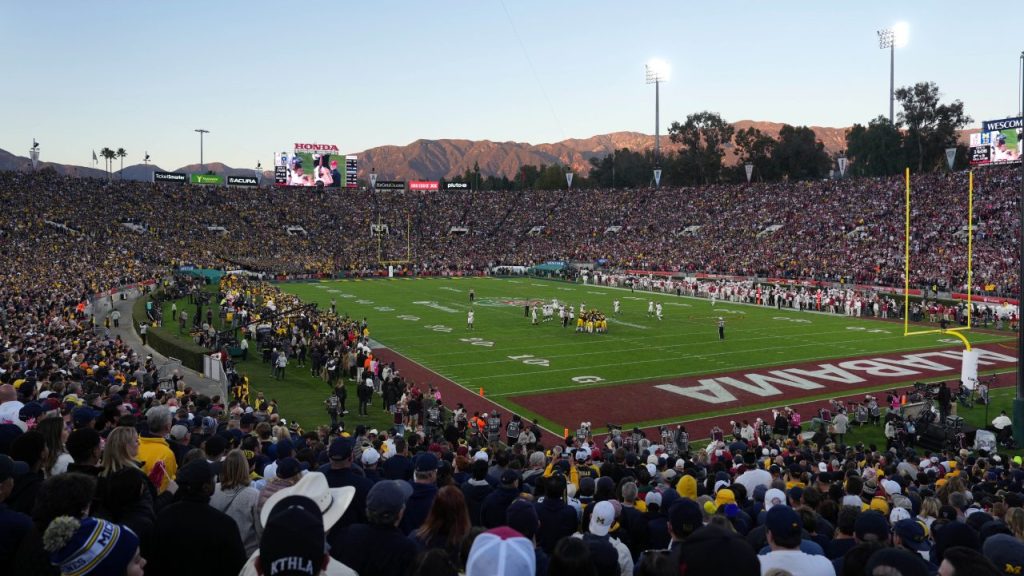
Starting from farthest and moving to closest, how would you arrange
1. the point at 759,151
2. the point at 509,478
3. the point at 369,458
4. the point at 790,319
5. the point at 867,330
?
the point at 759,151, the point at 790,319, the point at 867,330, the point at 369,458, the point at 509,478

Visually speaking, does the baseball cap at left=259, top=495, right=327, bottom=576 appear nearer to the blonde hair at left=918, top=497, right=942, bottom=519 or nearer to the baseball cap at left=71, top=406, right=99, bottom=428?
the baseball cap at left=71, top=406, right=99, bottom=428

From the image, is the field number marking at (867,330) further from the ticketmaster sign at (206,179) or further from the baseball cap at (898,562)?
the ticketmaster sign at (206,179)

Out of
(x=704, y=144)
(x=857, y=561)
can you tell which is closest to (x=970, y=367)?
(x=857, y=561)

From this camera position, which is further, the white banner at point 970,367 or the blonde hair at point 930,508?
the white banner at point 970,367

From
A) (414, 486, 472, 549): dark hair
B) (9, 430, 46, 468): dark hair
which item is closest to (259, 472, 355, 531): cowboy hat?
(414, 486, 472, 549): dark hair

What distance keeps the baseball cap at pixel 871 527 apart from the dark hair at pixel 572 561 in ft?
8.34

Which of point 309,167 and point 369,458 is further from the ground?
point 309,167

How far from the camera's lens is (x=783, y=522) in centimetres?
436

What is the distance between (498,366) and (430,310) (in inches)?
632

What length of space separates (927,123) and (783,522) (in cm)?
8693

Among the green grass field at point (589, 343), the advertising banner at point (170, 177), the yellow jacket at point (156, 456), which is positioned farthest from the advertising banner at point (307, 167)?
the yellow jacket at point (156, 456)

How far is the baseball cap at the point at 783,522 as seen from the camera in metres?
4.35

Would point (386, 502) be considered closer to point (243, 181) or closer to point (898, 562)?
point (898, 562)

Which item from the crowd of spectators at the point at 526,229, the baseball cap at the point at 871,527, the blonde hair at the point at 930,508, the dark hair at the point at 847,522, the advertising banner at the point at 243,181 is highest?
the advertising banner at the point at 243,181
